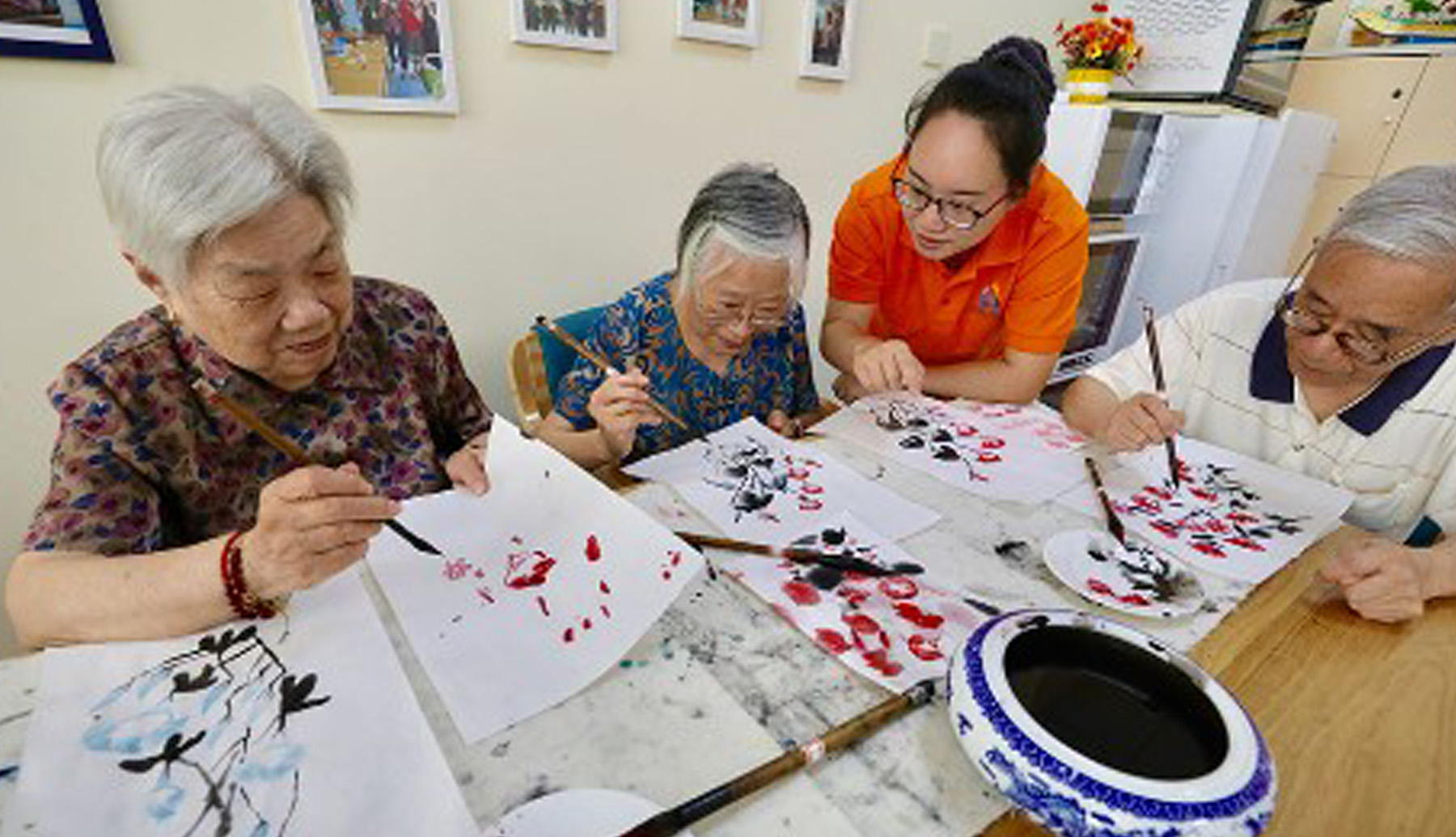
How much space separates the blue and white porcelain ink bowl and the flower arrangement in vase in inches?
109

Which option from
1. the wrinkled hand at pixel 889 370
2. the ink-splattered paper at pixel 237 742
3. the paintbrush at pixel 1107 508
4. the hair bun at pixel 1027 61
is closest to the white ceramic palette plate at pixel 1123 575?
the paintbrush at pixel 1107 508

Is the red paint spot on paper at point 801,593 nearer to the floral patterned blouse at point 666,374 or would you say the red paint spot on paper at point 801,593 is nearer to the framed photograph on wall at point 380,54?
the floral patterned blouse at point 666,374

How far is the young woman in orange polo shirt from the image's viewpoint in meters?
1.26

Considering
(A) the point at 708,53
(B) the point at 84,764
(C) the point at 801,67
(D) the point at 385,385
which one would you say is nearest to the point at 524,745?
(B) the point at 84,764

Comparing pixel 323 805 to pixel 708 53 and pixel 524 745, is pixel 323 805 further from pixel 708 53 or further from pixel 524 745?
pixel 708 53

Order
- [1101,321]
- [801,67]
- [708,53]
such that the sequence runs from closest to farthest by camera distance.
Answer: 1. [708,53]
2. [801,67]
3. [1101,321]

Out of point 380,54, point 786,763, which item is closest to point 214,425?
point 786,763

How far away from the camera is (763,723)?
59 cm

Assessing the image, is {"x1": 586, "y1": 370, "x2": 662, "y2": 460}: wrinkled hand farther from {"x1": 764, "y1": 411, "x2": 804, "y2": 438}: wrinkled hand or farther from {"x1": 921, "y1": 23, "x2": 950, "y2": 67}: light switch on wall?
{"x1": 921, "y1": 23, "x2": 950, "y2": 67}: light switch on wall

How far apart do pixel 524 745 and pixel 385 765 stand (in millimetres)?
101

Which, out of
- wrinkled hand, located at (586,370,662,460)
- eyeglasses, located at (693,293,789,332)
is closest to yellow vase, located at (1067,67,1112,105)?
eyeglasses, located at (693,293,789,332)

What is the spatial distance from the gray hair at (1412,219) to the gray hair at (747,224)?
2.55ft

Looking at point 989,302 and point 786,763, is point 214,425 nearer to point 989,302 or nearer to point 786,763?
point 786,763

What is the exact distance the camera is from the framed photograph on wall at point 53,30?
1.12 m
